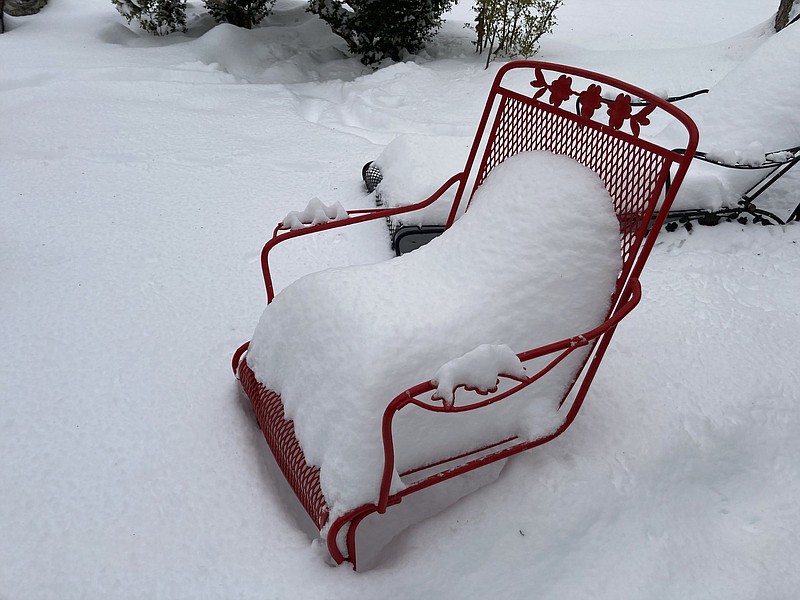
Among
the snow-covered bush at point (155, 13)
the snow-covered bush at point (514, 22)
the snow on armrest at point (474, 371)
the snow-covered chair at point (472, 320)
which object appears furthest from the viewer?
the snow-covered bush at point (155, 13)

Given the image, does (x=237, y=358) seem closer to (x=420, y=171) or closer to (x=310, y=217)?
(x=310, y=217)

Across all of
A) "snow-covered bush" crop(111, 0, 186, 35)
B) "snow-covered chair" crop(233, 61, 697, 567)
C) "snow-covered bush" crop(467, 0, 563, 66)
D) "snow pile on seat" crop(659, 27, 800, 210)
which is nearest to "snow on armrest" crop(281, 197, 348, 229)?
"snow-covered chair" crop(233, 61, 697, 567)

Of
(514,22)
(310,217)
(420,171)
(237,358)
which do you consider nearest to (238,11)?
(514,22)

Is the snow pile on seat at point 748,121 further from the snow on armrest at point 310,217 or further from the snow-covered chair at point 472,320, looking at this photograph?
the snow on armrest at point 310,217

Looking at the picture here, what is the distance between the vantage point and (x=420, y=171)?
332 centimetres

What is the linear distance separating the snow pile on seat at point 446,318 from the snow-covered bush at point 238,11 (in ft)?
19.7

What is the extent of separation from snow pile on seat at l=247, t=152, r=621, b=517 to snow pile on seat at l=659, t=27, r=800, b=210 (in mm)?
1613

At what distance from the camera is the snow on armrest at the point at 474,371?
134 cm

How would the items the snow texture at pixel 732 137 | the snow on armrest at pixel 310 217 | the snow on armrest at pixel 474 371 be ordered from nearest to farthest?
1. the snow on armrest at pixel 474 371
2. the snow on armrest at pixel 310 217
3. the snow texture at pixel 732 137

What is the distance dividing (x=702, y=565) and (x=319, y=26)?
24.0 ft

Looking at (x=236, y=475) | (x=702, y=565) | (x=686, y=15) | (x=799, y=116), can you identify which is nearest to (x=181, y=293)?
(x=236, y=475)

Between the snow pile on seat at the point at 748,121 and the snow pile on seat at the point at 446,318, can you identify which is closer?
the snow pile on seat at the point at 446,318

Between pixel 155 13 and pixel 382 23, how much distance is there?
2540 millimetres

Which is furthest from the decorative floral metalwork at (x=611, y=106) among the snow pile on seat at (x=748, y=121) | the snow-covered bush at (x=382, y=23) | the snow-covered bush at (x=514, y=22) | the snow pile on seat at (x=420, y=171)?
the snow-covered bush at (x=382, y=23)
